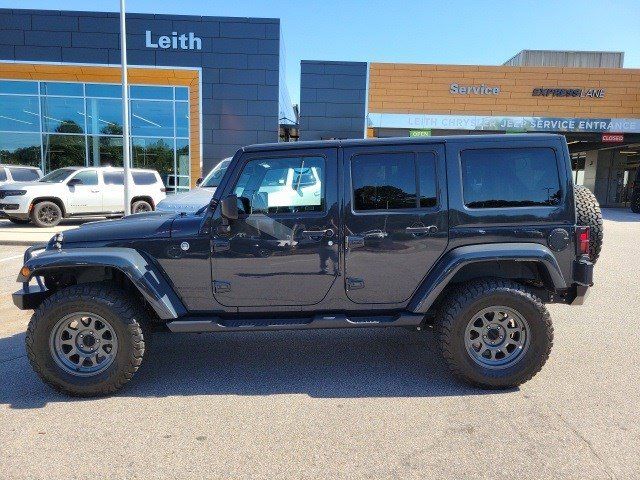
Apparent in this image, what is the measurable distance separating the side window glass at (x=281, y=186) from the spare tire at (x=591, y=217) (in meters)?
2.43

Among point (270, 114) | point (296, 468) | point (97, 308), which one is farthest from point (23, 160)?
point (296, 468)

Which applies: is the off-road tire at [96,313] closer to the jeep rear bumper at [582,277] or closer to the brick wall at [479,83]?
the jeep rear bumper at [582,277]

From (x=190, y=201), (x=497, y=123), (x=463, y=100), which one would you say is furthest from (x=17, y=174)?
(x=497, y=123)

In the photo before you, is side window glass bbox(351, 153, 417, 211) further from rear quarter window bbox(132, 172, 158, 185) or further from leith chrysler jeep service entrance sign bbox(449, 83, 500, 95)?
leith chrysler jeep service entrance sign bbox(449, 83, 500, 95)

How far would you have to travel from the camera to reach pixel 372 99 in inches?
771

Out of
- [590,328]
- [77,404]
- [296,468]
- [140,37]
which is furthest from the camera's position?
[140,37]

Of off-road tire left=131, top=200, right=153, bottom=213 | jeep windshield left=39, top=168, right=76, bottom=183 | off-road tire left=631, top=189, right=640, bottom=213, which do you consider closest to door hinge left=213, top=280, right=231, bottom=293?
off-road tire left=131, top=200, right=153, bottom=213

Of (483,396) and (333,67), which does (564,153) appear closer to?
(483,396)

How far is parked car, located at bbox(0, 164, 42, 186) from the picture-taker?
14.1m

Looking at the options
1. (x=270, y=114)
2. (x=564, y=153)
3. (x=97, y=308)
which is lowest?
(x=97, y=308)

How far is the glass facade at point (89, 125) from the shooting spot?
1902 cm

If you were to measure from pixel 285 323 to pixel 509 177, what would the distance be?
2175mm

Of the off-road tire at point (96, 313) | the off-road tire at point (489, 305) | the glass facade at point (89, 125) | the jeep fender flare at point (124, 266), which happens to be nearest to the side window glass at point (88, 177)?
the glass facade at point (89, 125)

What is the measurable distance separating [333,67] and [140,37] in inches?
320
